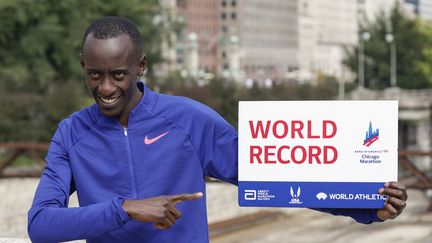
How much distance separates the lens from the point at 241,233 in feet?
107

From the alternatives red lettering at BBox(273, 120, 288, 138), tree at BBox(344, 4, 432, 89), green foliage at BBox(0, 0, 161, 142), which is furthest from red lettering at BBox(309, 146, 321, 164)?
tree at BBox(344, 4, 432, 89)

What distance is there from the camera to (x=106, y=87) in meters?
3.52

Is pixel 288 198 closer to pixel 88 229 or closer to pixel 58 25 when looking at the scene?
pixel 88 229

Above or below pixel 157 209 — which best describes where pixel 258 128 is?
above

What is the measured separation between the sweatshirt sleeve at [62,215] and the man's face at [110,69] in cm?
28

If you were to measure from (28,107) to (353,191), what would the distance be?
47554 mm

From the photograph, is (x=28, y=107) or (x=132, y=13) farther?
(x=132, y=13)

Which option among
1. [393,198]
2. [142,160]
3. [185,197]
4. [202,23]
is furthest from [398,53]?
[202,23]

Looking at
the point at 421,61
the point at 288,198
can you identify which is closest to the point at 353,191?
the point at 288,198

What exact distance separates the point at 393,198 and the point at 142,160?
0.85 m

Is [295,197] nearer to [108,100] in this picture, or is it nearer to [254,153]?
[254,153]

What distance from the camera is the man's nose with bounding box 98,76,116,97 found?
3.52 m

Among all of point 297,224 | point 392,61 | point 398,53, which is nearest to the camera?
point 297,224

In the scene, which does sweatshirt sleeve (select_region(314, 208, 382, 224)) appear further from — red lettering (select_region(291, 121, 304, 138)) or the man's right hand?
the man's right hand
